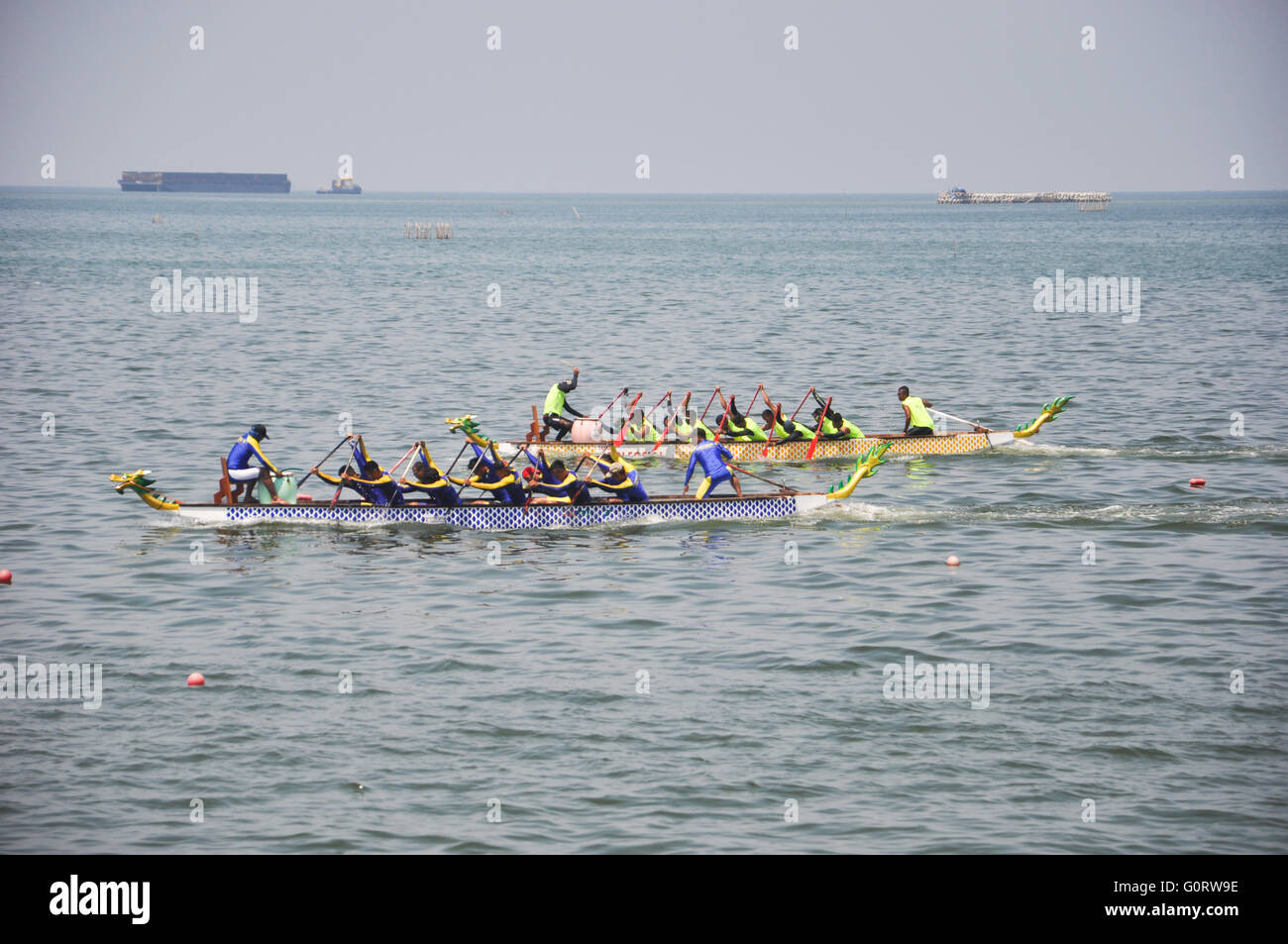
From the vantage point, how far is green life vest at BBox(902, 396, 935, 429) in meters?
34.7

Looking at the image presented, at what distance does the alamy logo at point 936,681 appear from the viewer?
18.4 m

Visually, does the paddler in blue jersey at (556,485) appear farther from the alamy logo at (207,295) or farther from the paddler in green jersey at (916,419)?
the alamy logo at (207,295)

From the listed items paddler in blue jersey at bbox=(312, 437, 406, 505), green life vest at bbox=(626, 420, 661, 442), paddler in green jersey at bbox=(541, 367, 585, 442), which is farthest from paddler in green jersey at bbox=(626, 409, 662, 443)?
paddler in blue jersey at bbox=(312, 437, 406, 505)

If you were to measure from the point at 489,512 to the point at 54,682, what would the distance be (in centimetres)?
978

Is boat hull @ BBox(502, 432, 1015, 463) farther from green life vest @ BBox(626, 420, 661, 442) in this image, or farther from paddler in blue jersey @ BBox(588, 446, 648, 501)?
paddler in blue jersey @ BBox(588, 446, 648, 501)

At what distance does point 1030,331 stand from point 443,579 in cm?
4706

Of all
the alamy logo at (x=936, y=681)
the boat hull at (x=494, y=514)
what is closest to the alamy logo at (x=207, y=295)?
the boat hull at (x=494, y=514)

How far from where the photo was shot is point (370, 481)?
26609 mm
